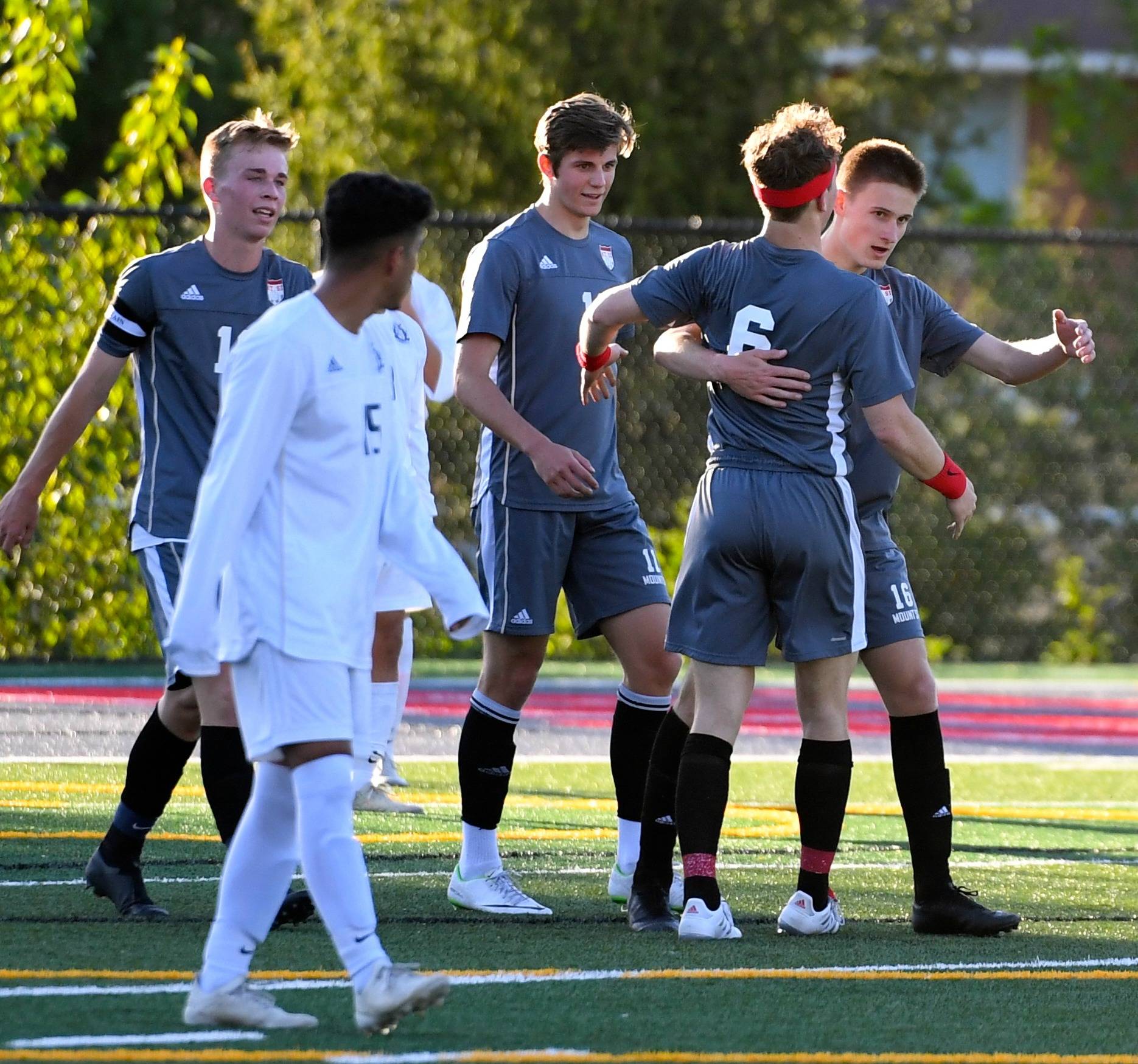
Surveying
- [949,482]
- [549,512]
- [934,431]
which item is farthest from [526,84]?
[949,482]

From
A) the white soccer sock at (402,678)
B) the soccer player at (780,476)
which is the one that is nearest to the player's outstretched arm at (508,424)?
the soccer player at (780,476)

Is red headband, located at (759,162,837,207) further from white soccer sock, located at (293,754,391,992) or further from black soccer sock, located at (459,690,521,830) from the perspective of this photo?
white soccer sock, located at (293,754,391,992)

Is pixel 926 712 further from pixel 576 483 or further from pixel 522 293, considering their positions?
pixel 522 293

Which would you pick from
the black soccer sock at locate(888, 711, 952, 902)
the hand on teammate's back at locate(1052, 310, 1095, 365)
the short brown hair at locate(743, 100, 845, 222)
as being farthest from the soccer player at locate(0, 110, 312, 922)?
the hand on teammate's back at locate(1052, 310, 1095, 365)

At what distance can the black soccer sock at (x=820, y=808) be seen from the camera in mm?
5715

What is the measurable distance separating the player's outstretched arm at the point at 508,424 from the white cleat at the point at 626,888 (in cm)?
111

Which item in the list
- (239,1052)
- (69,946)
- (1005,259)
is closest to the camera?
(239,1052)

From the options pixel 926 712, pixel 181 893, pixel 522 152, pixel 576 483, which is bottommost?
pixel 181 893

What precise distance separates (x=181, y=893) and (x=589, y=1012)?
188 centimetres

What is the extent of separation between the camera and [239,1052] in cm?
407

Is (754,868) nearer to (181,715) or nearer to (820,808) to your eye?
(820,808)

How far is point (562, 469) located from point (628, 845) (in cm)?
118

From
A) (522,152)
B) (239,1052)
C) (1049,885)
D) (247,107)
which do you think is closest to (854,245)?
(1049,885)

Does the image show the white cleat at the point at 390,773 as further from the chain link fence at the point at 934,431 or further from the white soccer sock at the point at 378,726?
the chain link fence at the point at 934,431
